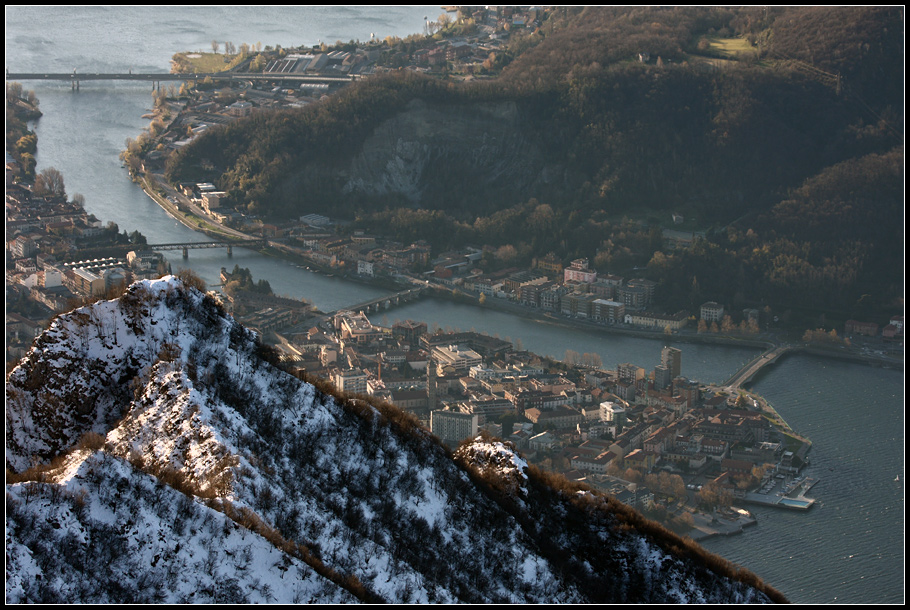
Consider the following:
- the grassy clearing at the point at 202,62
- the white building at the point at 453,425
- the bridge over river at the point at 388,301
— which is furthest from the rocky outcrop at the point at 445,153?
the white building at the point at 453,425

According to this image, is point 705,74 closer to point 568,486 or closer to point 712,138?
point 712,138

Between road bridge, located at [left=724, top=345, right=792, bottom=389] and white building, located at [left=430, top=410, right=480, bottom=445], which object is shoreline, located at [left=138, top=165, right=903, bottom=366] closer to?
road bridge, located at [left=724, top=345, right=792, bottom=389]

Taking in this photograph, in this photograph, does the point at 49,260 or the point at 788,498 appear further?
the point at 49,260

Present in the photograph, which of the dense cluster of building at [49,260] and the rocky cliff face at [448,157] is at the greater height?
the rocky cliff face at [448,157]

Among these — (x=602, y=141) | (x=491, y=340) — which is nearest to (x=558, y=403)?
(x=491, y=340)

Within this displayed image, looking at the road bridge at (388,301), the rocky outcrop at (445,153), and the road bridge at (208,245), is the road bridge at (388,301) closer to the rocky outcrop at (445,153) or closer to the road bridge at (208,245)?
the road bridge at (208,245)

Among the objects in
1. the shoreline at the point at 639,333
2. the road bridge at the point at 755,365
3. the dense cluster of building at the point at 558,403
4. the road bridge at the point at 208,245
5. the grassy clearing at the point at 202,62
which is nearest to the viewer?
the dense cluster of building at the point at 558,403

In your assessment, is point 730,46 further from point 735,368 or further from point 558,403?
point 558,403
